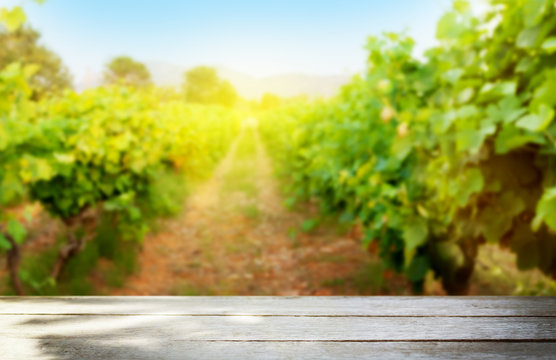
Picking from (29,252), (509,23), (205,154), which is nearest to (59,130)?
(29,252)

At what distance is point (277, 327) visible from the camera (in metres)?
1.15

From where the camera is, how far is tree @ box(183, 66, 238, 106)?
77.2 metres

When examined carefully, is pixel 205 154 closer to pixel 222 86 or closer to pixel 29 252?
pixel 29 252

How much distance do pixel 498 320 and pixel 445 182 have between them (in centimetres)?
161

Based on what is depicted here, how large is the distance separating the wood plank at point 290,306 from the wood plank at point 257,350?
19cm

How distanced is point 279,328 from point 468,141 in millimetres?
1506

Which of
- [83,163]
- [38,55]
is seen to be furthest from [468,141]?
[38,55]

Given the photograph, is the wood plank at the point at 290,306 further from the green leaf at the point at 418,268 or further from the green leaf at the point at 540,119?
the green leaf at the point at 418,268

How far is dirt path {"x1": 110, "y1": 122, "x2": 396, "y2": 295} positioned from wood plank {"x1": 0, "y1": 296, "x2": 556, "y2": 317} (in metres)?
3.45

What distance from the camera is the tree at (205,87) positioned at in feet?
253

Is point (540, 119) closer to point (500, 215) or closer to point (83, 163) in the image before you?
point (500, 215)

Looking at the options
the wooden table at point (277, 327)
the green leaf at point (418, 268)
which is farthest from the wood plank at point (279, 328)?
the green leaf at point (418, 268)

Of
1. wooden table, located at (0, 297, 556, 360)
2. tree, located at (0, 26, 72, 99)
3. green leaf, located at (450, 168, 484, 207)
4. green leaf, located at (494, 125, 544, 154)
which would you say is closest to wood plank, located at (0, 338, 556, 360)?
wooden table, located at (0, 297, 556, 360)

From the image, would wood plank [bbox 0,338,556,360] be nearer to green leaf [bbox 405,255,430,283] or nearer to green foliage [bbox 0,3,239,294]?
green leaf [bbox 405,255,430,283]
